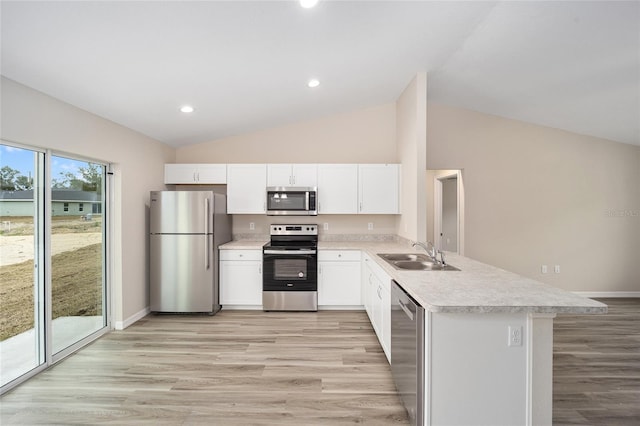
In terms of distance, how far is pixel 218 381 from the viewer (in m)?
2.48

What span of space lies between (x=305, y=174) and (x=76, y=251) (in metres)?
2.77

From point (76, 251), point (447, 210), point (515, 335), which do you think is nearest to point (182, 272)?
point (76, 251)

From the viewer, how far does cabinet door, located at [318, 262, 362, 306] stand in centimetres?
411

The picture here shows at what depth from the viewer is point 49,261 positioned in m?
2.71

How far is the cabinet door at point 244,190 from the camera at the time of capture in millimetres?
4398

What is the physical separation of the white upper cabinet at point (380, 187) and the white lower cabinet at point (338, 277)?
2.52 feet

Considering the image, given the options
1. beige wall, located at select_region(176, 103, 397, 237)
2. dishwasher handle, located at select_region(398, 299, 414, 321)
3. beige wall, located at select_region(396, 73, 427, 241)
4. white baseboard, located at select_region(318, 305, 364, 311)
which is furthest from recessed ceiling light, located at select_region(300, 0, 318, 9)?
white baseboard, located at select_region(318, 305, 364, 311)

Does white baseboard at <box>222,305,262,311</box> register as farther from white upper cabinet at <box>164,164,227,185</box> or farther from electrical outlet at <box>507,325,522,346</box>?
electrical outlet at <box>507,325,522,346</box>

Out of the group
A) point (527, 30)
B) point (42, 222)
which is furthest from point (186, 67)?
point (527, 30)

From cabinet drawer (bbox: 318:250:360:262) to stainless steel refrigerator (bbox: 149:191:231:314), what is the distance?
145cm

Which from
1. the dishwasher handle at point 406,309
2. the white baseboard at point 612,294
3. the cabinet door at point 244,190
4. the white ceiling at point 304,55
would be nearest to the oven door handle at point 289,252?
the cabinet door at point 244,190

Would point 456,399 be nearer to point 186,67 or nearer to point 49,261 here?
point 186,67

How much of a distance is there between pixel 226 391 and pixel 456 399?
5.45 feet

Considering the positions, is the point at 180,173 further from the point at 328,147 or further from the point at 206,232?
the point at 328,147
